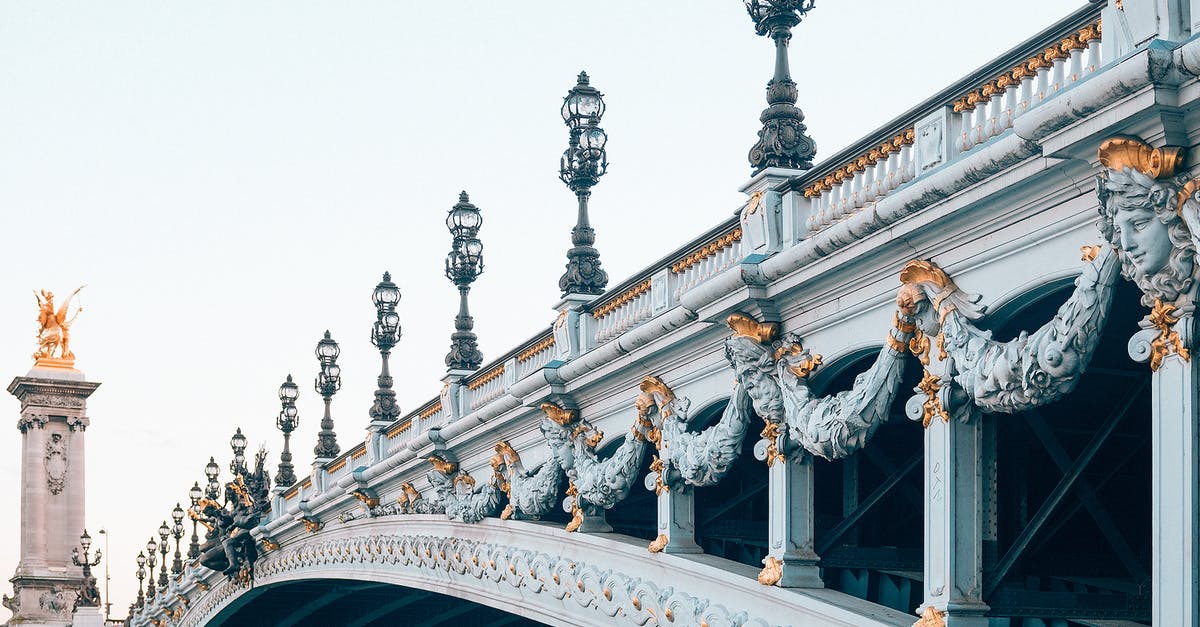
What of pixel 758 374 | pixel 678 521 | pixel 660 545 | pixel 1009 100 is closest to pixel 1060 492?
pixel 1009 100

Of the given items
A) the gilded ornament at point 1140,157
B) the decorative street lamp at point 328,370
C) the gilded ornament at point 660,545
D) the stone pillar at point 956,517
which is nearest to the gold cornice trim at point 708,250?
the gilded ornament at point 660,545

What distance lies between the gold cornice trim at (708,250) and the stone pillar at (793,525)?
2.63m

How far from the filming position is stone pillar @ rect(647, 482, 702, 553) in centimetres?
2223

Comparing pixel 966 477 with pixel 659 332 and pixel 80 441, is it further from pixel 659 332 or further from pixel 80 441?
pixel 80 441

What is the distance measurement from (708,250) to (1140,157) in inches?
347

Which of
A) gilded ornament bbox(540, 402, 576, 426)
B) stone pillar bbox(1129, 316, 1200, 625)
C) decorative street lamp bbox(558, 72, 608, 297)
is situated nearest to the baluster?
stone pillar bbox(1129, 316, 1200, 625)

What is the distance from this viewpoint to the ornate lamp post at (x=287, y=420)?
2037 inches

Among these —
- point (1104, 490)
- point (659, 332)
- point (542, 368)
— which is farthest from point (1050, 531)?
point (542, 368)

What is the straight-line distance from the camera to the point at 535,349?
27.9 metres

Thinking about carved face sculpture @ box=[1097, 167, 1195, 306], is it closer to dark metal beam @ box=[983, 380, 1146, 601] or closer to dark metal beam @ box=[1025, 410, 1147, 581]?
dark metal beam @ box=[983, 380, 1146, 601]

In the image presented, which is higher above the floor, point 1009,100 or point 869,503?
point 1009,100

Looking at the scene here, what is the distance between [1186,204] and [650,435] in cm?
1104

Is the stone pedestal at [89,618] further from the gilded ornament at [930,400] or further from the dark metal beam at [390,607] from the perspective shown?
the gilded ornament at [930,400]

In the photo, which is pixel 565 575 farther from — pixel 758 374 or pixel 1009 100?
pixel 1009 100
